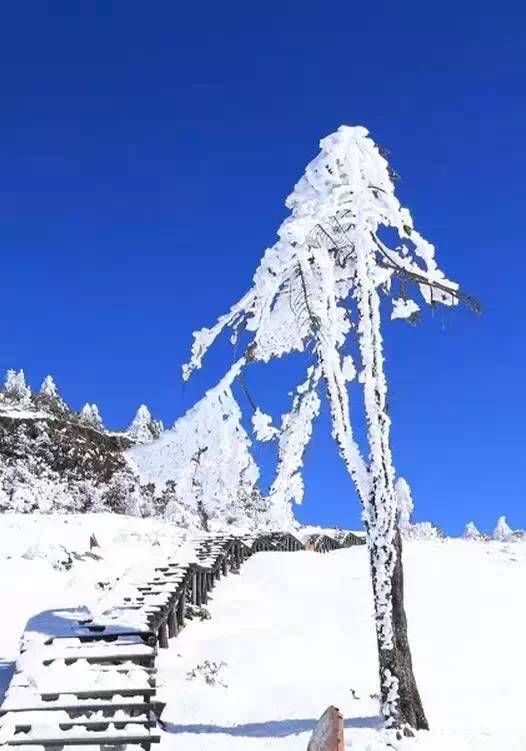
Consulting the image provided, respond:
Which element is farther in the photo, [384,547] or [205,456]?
[205,456]

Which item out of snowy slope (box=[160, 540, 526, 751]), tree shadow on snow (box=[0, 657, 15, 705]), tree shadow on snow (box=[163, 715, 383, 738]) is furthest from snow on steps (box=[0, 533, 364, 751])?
snowy slope (box=[160, 540, 526, 751])

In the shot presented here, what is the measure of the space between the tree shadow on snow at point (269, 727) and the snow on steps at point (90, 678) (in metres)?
0.45

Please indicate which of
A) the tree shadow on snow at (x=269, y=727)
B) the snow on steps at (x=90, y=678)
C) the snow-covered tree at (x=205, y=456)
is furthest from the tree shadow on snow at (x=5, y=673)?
the snow-covered tree at (x=205, y=456)

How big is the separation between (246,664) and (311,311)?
18.8 feet

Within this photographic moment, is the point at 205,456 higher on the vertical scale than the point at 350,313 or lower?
lower

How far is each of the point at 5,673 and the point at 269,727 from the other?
4.69 meters

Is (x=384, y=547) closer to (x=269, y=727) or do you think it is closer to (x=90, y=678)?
(x=269, y=727)

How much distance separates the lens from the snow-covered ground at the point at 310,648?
8.98m

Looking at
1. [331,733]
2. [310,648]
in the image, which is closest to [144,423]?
[310,648]

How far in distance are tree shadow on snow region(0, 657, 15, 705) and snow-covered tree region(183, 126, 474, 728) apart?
4634 mm

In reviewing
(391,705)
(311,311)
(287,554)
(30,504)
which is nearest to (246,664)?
(391,705)

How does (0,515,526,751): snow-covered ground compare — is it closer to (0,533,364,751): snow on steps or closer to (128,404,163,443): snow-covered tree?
(0,533,364,751): snow on steps

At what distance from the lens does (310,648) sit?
1275 cm

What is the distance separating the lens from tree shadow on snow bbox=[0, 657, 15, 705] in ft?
34.6
